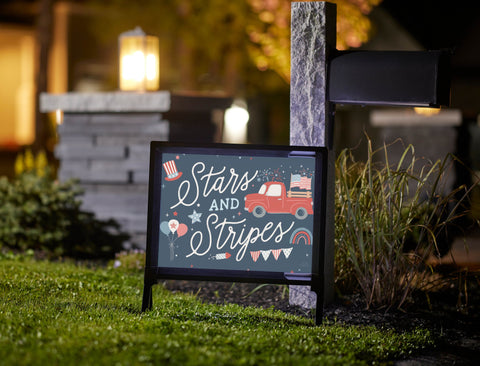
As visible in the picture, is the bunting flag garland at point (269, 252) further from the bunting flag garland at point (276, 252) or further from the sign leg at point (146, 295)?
the sign leg at point (146, 295)

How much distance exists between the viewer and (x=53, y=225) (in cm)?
947

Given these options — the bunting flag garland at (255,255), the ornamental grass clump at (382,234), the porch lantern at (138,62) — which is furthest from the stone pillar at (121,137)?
the bunting flag garland at (255,255)

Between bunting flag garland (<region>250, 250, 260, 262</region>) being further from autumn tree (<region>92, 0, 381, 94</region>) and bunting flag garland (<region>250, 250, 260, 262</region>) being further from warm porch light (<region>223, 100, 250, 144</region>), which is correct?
autumn tree (<region>92, 0, 381, 94</region>)

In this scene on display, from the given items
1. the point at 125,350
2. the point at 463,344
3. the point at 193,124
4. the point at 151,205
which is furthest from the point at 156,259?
the point at 193,124

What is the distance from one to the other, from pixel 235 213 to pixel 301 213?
1.72ft

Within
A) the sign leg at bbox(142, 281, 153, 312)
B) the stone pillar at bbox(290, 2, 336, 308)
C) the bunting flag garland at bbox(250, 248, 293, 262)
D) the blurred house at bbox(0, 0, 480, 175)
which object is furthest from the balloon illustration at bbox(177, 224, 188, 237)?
the blurred house at bbox(0, 0, 480, 175)

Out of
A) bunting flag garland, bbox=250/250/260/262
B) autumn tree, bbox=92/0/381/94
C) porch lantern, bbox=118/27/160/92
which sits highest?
autumn tree, bbox=92/0/381/94

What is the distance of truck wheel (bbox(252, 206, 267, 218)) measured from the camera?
604 cm

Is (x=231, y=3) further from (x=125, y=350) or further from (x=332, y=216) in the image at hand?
(x=125, y=350)

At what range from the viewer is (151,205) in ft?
19.7

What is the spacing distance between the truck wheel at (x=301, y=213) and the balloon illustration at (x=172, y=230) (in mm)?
883

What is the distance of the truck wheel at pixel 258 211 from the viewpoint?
604 cm

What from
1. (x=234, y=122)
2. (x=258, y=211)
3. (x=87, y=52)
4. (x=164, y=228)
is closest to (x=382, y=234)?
(x=258, y=211)

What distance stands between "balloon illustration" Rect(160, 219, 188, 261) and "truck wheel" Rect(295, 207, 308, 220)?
0.88 meters
